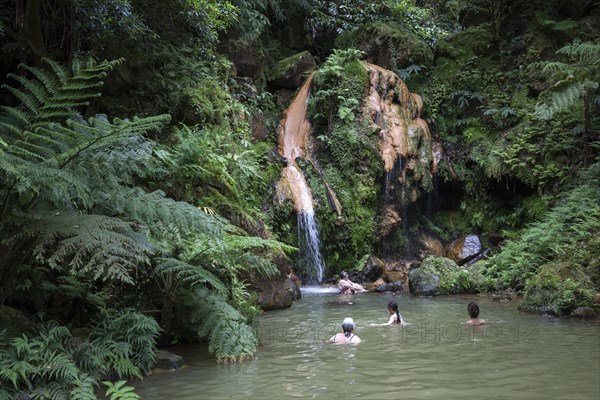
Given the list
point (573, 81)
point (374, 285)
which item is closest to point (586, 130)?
point (573, 81)

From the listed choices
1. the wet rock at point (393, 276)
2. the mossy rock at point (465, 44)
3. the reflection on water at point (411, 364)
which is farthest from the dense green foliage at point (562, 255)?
the mossy rock at point (465, 44)

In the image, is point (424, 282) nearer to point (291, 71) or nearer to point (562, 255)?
point (562, 255)

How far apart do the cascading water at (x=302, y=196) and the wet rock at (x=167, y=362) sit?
8.23 m

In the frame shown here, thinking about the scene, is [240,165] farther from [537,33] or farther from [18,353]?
[537,33]

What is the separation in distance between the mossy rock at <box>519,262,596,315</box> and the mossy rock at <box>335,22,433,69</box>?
37.6ft

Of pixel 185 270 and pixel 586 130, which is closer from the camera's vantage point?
pixel 185 270

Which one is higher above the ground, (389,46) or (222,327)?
(389,46)

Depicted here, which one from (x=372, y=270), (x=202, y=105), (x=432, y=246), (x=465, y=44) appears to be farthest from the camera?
(x=465, y=44)

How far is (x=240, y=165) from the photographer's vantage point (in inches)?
419

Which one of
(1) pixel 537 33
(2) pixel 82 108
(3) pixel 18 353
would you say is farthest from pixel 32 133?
(1) pixel 537 33

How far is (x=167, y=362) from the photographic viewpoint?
598cm

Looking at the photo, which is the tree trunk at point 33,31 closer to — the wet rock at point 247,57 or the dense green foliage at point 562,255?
the wet rock at point 247,57

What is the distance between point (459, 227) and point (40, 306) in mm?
13664

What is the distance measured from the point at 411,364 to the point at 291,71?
14.2 metres
